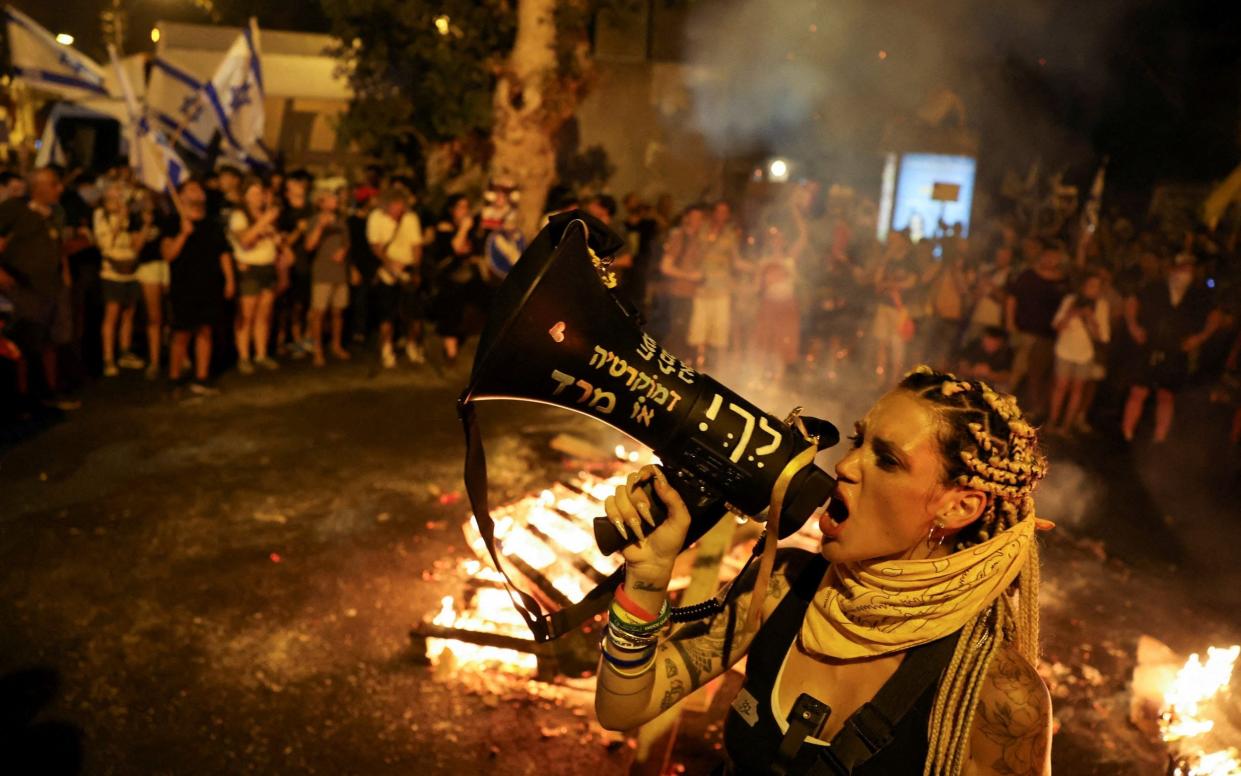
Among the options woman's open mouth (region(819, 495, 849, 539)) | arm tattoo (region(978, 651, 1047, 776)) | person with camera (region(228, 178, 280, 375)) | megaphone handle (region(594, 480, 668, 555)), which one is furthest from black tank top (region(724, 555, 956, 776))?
person with camera (region(228, 178, 280, 375))

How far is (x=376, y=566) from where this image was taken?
5.46 meters

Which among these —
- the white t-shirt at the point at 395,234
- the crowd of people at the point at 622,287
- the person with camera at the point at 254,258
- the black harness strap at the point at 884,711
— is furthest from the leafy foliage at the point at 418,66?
the black harness strap at the point at 884,711

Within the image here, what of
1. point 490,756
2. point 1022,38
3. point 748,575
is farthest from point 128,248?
point 1022,38

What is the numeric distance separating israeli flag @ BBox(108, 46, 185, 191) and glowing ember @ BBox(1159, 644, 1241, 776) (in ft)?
30.9

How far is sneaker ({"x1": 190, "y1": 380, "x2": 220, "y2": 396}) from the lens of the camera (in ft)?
28.5

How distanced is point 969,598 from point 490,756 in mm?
2640

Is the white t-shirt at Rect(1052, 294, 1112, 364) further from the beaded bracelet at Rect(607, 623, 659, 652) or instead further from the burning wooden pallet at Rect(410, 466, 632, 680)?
the beaded bracelet at Rect(607, 623, 659, 652)

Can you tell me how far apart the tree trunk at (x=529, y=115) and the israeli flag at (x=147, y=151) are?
4.00m

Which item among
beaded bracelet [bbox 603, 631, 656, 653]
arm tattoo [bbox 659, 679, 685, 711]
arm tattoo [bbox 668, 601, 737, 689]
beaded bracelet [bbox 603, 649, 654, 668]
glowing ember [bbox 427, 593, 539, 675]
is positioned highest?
beaded bracelet [bbox 603, 631, 656, 653]

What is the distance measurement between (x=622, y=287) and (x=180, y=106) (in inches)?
235

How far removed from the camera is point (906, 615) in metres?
1.88

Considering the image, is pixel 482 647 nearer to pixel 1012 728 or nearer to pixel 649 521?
pixel 649 521

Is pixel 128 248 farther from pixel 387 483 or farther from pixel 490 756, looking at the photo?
pixel 490 756

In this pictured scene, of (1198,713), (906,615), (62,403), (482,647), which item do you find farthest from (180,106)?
(1198,713)
